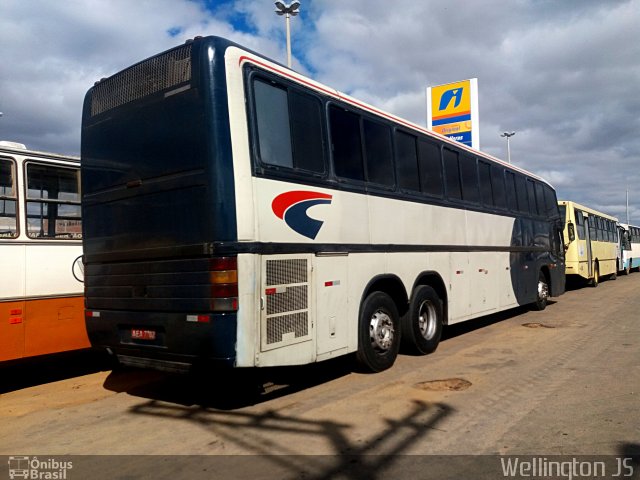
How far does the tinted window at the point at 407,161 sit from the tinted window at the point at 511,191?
165 inches

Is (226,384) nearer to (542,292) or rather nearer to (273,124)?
(273,124)

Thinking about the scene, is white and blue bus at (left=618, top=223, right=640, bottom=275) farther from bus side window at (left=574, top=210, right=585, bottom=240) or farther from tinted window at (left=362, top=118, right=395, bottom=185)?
tinted window at (left=362, top=118, right=395, bottom=185)

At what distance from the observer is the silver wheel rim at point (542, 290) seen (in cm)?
1292

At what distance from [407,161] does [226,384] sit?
392 cm

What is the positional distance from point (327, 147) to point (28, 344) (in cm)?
417

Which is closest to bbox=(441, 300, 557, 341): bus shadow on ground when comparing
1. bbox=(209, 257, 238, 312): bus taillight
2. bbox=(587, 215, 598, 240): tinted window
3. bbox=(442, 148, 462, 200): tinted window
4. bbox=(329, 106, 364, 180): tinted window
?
bbox=(442, 148, 462, 200): tinted window

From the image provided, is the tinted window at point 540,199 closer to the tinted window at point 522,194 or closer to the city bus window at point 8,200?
the tinted window at point 522,194

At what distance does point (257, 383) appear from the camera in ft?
20.5

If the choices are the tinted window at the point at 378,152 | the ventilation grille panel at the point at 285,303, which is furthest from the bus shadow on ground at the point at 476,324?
the ventilation grille panel at the point at 285,303

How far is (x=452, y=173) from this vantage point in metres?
8.73

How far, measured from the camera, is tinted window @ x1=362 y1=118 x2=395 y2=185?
663 cm

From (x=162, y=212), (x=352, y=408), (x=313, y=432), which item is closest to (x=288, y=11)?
(x=162, y=212)

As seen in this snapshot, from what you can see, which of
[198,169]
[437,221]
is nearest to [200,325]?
[198,169]

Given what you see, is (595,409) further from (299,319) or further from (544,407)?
(299,319)
